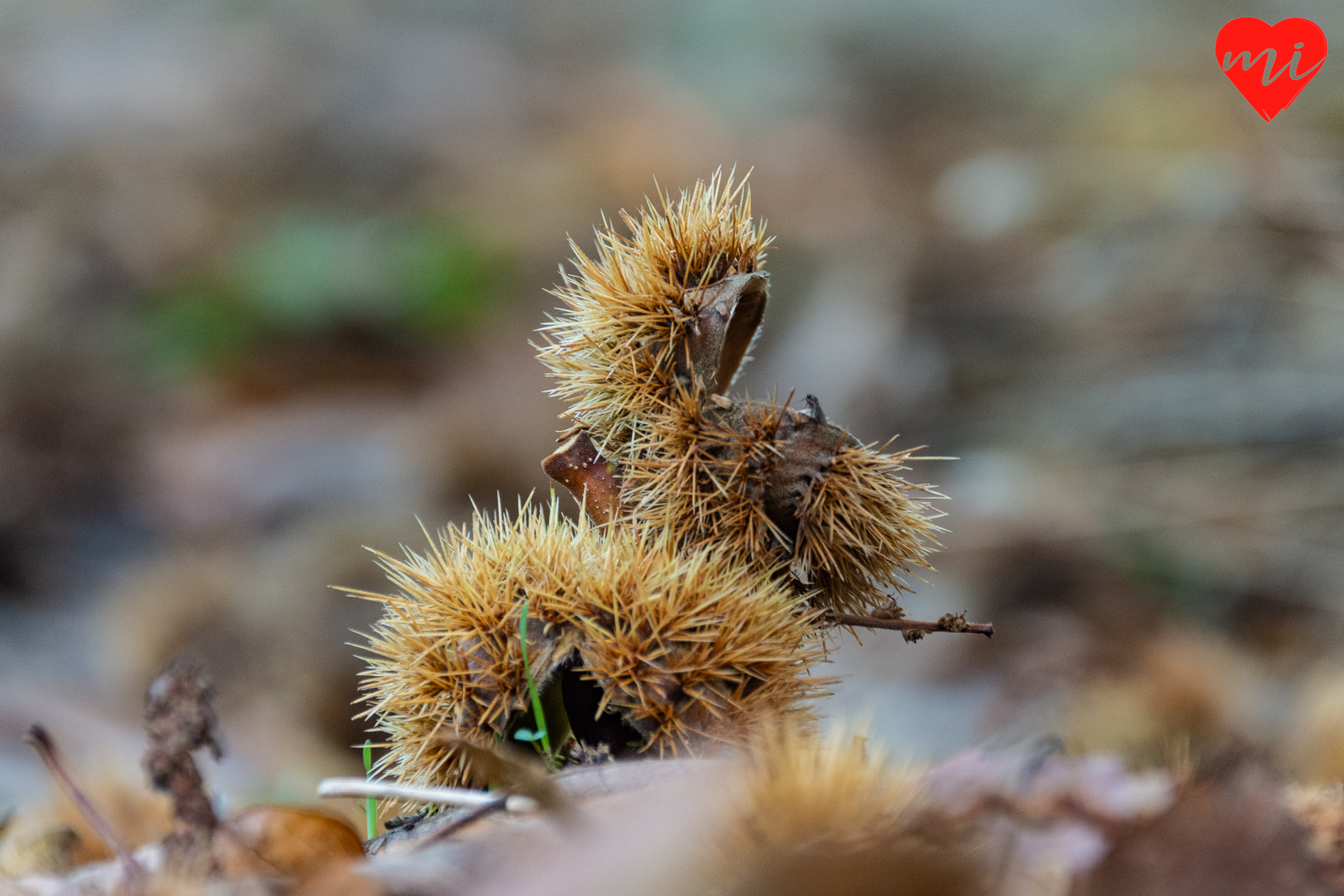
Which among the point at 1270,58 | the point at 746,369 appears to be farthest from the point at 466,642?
the point at 746,369

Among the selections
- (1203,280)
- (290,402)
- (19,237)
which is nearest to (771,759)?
(1203,280)

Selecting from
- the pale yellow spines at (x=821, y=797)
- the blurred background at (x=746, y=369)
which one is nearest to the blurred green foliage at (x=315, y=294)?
the blurred background at (x=746, y=369)

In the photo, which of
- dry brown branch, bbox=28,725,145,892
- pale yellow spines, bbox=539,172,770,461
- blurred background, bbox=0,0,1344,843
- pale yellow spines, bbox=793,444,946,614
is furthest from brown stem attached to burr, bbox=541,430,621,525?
dry brown branch, bbox=28,725,145,892

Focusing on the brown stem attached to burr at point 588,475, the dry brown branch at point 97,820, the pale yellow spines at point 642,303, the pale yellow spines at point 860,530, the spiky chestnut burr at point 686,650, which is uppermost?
the pale yellow spines at point 642,303

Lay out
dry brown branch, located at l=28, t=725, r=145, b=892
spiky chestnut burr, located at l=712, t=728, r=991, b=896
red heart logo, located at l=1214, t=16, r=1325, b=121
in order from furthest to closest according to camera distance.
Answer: red heart logo, located at l=1214, t=16, r=1325, b=121
dry brown branch, located at l=28, t=725, r=145, b=892
spiky chestnut burr, located at l=712, t=728, r=991, b=896

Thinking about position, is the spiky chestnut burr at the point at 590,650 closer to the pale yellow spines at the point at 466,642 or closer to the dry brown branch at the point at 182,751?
the pale yellow spines at the point at 466,642

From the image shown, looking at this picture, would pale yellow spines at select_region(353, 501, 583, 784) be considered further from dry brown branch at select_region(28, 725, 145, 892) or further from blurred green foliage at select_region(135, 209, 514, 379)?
blurred green foliage at select_region(135, 209, 514, 379)
